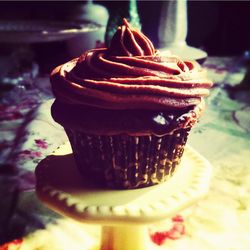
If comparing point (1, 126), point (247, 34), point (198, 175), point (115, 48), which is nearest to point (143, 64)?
point (115, 48)

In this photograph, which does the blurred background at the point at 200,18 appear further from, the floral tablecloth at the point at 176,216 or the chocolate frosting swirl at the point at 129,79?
the chocolate frosting swirl at the point at 129,79

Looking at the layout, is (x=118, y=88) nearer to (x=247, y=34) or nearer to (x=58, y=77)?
(x=58, y=77)

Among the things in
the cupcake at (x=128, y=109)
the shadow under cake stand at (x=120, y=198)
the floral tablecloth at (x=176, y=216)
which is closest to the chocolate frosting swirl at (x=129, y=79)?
the cupcake at (x=128, y=109)

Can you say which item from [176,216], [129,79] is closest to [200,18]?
[176,216]

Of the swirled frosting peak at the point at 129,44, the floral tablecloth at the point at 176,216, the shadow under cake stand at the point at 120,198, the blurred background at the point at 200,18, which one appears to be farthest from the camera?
the blurred background at the point at 200,18

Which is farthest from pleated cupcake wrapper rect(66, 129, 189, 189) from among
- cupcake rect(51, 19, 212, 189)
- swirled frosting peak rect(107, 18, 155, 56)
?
swirled frosting peak rect(107, 18, 155, 56)

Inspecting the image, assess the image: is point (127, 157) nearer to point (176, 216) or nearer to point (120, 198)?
point (120, 198)

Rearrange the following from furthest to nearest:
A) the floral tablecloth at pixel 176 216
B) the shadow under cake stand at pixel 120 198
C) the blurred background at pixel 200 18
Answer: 1. the blurred background at pixel 200 18
2. the floral tablecloth at pixel 176 216
3. the shadow under cake stand at pixel 120 198
